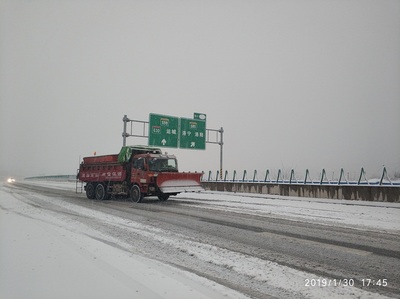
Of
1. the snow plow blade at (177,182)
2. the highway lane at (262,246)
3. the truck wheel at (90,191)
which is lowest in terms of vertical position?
the truck wheel at (90,191)

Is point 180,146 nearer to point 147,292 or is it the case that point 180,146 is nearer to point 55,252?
point 55,252

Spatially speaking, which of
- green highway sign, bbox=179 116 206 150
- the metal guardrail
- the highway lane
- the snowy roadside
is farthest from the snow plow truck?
green highway sign, bbox=179 116 206 150

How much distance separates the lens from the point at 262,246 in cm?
600

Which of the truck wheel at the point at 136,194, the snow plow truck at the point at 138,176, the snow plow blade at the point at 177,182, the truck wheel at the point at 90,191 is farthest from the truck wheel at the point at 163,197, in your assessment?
the truck wheel at the point at 90,191

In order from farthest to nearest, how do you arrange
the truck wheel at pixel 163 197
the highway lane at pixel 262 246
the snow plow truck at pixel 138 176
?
the truck wheel at pixel 163 197
the snow plow truck at pixel 138 176
the highway lane at pixel 262 246

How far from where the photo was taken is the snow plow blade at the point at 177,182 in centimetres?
1495

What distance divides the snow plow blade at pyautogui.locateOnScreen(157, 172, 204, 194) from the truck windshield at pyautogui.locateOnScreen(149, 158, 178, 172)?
67 cm

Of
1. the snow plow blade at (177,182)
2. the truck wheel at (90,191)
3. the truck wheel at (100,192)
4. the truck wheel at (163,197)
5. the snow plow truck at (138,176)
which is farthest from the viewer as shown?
the truck wheel at (90,191)

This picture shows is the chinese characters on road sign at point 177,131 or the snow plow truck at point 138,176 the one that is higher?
the chinese characters on road sign at point 177,131

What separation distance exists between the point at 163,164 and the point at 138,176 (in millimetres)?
1529

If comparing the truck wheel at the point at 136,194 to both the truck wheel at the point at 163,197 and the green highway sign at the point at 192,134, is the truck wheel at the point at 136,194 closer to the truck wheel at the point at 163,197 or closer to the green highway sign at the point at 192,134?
the truck wheel at the point at 163,197

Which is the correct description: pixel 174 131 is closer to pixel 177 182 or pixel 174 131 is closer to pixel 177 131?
pixel 177 131

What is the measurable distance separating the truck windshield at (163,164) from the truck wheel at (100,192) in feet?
Answer: 13.6

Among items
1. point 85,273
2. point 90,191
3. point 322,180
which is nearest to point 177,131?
point 90,191
